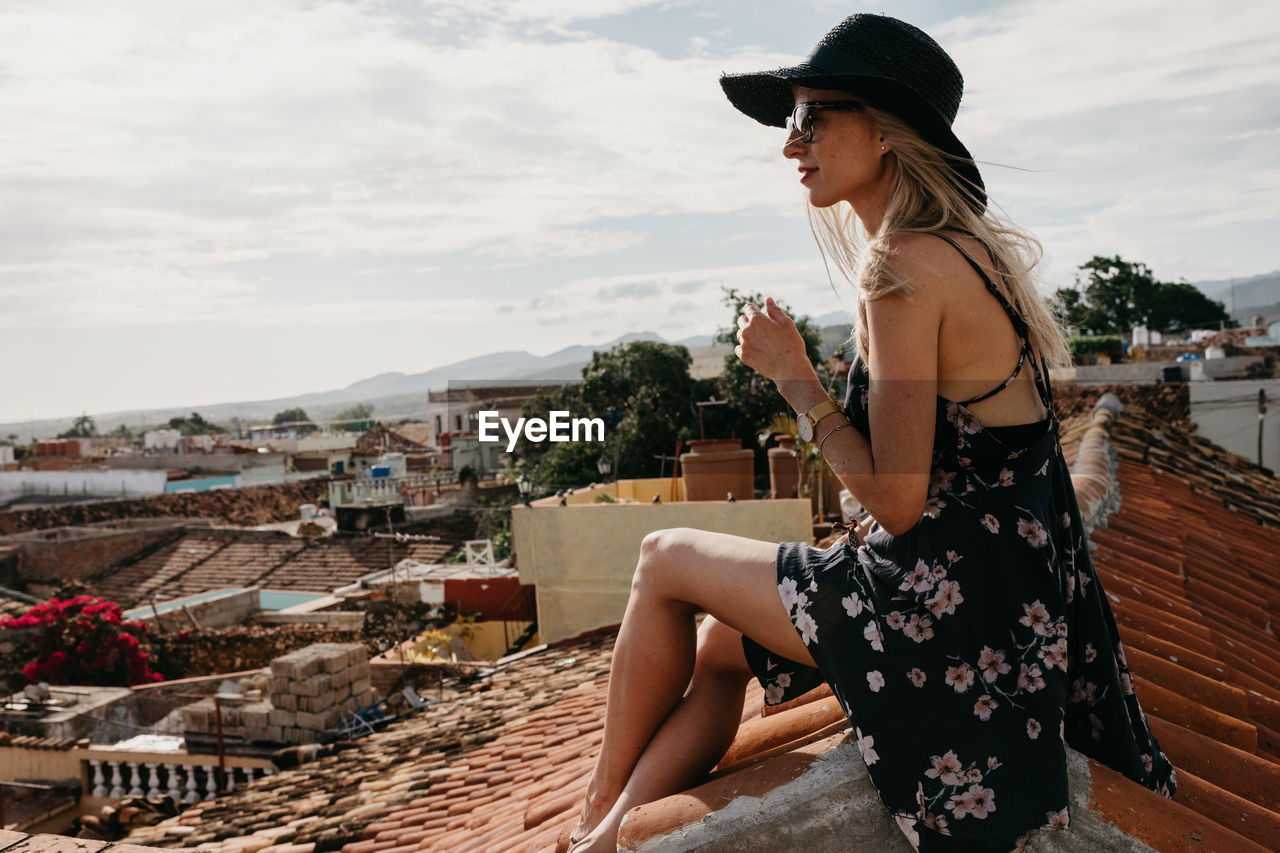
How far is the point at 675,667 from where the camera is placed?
5.93 feet

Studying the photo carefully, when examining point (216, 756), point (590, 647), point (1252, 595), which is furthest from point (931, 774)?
point (216, 756)

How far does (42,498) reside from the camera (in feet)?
138

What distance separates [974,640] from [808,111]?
0.99 meters

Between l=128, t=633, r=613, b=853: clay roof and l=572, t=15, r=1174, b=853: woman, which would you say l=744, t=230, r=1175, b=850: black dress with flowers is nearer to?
l=572, t=15, r=1174, b=853: woman

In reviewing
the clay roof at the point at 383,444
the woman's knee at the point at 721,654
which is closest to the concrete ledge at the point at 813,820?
the woman's knee at the point at 721,654

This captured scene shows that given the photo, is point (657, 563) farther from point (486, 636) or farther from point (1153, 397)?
point (1153, 397)

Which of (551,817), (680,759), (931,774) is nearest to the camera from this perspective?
(931,774)

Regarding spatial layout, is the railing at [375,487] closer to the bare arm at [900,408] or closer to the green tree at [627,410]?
the green tree at [627,410]

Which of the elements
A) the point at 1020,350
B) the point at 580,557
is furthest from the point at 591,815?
the point at 580,557

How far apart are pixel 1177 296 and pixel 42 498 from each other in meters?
61.1

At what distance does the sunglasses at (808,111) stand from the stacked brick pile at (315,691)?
6540 millimetres

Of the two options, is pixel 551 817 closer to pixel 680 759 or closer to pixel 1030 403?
pixel 680 759

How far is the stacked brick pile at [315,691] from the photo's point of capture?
281 inches

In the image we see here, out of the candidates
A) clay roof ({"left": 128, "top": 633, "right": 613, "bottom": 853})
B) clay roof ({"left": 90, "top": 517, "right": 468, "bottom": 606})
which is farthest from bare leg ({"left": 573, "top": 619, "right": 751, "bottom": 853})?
clay roof ({"left": 90, "top": 517, "right": 468, "bottom": 606})
